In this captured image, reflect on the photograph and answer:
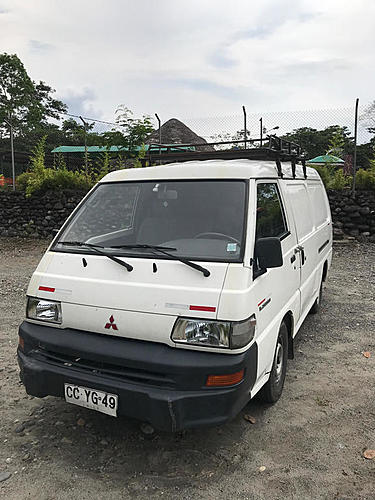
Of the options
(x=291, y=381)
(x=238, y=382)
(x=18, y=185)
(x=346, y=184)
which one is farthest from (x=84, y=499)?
(x=18, y=185)

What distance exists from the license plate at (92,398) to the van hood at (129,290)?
0.38 meters

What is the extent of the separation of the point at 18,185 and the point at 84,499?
12.0m

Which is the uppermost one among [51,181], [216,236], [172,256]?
[51,181]

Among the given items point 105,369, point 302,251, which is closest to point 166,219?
point 105,369

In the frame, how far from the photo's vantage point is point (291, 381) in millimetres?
4047

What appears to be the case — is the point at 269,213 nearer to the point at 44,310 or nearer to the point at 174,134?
the point at 44,310

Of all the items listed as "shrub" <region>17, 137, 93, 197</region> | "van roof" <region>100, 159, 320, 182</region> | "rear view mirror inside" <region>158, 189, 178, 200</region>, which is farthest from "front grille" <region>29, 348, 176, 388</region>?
"shrub" <region>17, 137, 93, 197</region>

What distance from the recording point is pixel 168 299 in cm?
270

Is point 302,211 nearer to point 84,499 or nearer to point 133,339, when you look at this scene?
point 133,339

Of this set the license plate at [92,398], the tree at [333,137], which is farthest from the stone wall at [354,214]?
the license plate at [92,398]

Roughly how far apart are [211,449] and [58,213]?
10178 mm

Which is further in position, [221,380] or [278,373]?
[278,373]

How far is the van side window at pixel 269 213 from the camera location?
10.8 ft

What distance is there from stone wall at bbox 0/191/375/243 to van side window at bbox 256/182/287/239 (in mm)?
7700
